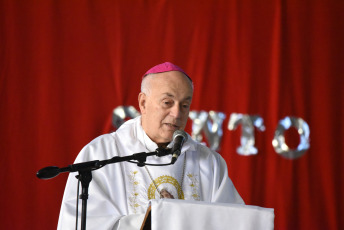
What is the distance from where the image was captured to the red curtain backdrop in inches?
165

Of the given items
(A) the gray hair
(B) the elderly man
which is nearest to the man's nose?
(B) the elderly man

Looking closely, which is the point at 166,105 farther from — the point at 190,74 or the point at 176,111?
the point at 190,74

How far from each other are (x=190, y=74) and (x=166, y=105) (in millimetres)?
1786

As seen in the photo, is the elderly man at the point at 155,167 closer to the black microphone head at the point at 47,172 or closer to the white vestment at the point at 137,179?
the white vestment at the point at 137,179

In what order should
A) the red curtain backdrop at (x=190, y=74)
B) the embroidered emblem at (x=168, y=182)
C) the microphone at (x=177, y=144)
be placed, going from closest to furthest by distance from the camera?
the microphone at (x=177, y=144) → the embroidered emblem at (x=168, y=182) → the red curtain backdrop at (x=190, y=74)

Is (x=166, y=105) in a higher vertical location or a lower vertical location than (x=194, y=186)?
higher

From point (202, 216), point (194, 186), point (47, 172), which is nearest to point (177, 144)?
point (202, 216)

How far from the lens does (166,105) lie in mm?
2816

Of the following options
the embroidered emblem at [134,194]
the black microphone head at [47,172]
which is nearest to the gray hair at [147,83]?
the embroidered emblem at [134,194]

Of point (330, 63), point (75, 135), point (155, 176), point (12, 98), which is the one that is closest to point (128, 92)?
point (75, 135)

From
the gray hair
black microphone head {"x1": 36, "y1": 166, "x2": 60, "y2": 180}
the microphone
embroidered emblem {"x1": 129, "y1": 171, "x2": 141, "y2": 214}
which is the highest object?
the gray hair

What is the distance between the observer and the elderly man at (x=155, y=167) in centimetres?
273

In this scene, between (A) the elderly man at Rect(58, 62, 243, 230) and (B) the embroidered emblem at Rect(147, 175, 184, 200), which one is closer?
(A) the elderly man at Rect(58, 62, 243, 230)

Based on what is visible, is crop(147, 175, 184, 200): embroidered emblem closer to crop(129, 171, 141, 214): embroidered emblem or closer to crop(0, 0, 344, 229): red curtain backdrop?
crop(129, 171, 141, 214): embroidered emblem
